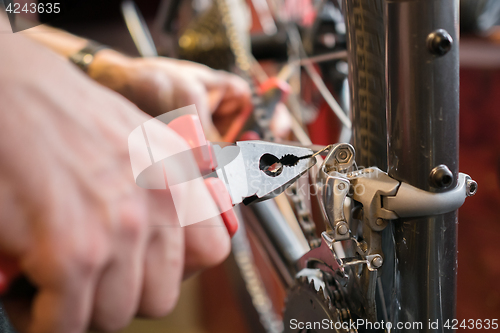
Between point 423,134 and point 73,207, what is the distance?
0.17 metres

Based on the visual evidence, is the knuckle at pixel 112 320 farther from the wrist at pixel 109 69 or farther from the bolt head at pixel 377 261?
the wrist at pixel 109 69

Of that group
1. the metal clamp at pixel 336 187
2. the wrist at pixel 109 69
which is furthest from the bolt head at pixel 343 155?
the wrist at pixel 109 69

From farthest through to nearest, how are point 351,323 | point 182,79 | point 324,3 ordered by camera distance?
point 324,3 → point 182,79 → point 351,323

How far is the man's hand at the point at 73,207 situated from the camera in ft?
0.43

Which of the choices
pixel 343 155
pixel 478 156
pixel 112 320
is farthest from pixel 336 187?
pixel 478 156

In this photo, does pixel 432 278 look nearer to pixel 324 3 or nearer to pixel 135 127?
pixel 135 127

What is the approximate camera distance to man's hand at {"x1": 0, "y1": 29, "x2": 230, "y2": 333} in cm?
13

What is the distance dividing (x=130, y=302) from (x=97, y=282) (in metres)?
0.02

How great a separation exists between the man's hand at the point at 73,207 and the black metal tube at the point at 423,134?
0.12 metres

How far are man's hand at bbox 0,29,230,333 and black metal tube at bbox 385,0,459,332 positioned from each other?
124mm

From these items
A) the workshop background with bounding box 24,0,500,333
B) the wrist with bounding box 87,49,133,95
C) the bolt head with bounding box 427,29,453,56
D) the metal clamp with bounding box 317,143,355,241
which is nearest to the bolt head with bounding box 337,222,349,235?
the metal clamp with bounding box 317,143,355,241

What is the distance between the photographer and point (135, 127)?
0.56 ft

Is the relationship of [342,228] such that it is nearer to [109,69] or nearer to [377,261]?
[377,261]

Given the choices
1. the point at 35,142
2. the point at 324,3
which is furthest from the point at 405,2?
the point at 324,3
